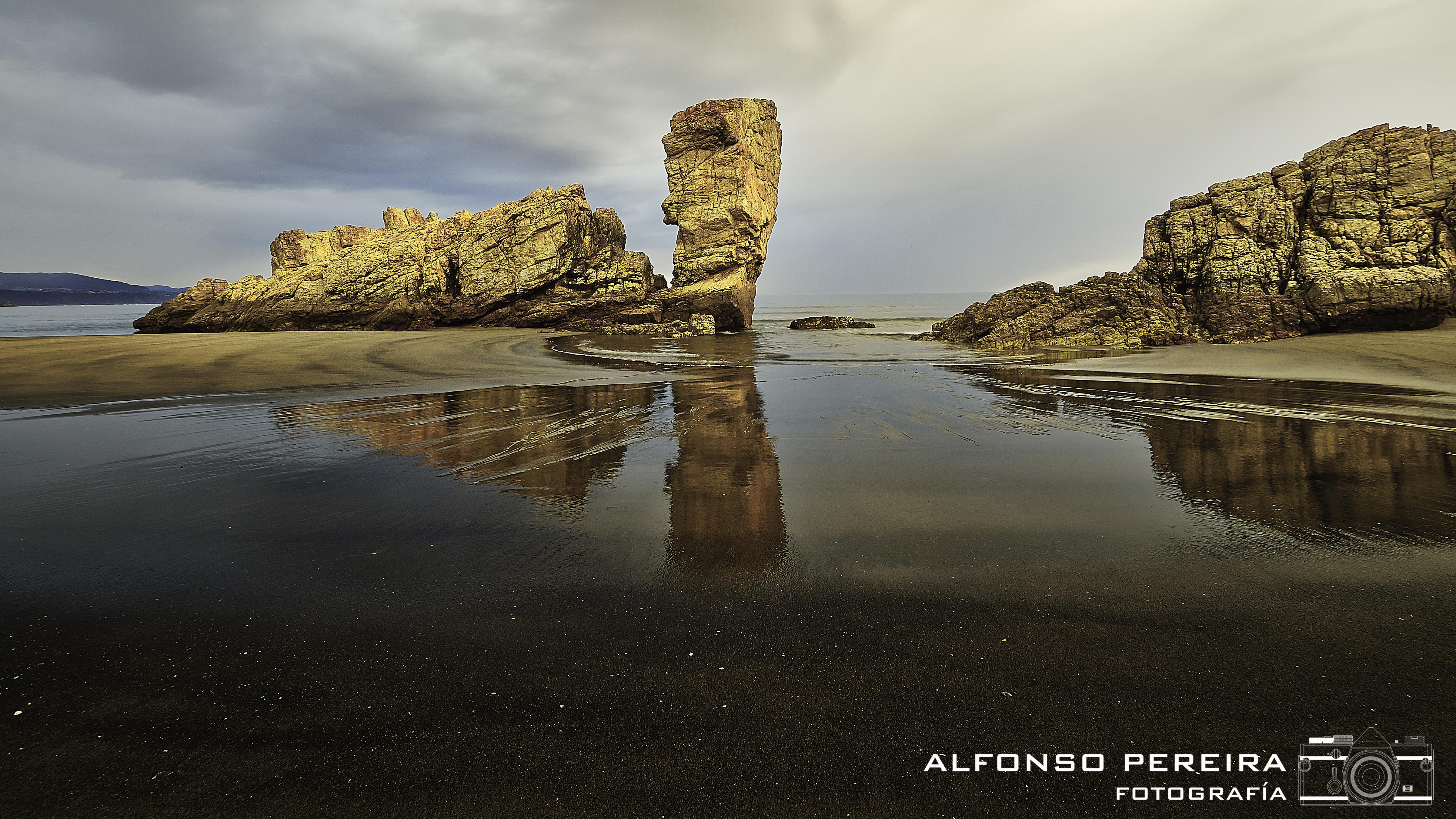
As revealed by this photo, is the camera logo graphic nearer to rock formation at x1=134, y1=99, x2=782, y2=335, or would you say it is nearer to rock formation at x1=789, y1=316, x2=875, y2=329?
rock formation at x1=134, y1=99, x2=782, y2=335

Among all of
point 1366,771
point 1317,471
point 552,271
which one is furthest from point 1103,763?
point 552,271

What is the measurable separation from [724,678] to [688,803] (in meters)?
0.57

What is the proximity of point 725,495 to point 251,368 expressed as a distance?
45.5 ft

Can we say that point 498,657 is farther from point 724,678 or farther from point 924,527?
point 924,527

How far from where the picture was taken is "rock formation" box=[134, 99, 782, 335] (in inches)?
1324

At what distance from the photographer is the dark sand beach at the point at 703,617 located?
1756 millimetres

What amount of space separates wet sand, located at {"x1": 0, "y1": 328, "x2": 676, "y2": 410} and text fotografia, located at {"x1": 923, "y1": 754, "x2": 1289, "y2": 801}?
418 inches

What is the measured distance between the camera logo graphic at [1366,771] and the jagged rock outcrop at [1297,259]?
21.6 metres

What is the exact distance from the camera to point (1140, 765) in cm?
179

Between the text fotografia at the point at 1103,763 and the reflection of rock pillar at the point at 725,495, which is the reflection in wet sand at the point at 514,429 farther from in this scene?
the text fotografia at the point at 1103,763

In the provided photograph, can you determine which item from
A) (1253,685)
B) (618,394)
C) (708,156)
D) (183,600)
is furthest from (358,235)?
(1253,685)

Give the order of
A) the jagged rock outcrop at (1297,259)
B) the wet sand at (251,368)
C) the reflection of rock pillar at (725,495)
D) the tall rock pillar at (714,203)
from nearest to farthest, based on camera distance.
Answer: the reflection of rock pillar at (725,495) < the wet sand at (251,368) < the jagged rock outcrop at (1297,259) < the tall rock pillar at (714,203)

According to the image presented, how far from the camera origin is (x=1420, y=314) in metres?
16.0

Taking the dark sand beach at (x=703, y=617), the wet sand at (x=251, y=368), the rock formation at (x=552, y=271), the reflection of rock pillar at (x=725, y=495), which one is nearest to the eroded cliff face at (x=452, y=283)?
the rock formation at (x=552, y=271)
